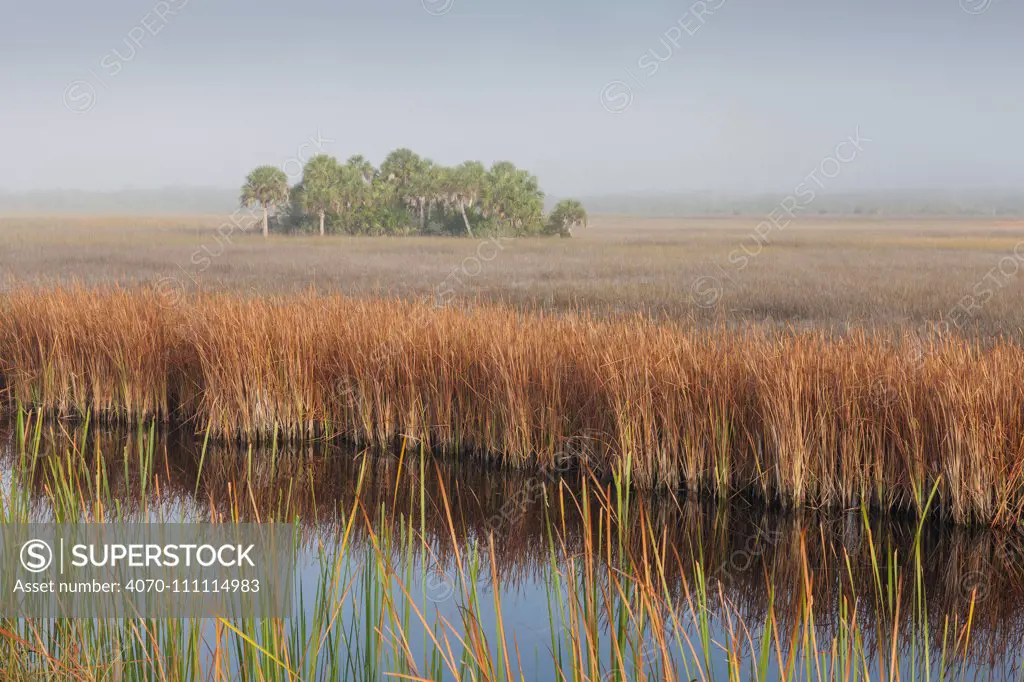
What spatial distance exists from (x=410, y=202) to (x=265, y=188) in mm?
8395

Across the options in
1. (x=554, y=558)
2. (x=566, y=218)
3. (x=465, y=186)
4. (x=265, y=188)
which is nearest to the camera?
(x=554, y=558)

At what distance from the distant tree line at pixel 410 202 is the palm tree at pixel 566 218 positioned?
56 millimetres

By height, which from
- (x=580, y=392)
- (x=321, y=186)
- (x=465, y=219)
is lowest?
(x=580, y=392)

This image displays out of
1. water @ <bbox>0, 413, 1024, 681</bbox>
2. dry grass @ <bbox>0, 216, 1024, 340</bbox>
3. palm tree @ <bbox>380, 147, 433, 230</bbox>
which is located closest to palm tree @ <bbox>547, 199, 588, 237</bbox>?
palm tree @ <bbox>380, 147, 433, 230</bbox>

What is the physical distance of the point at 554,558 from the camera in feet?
Result: 9.79

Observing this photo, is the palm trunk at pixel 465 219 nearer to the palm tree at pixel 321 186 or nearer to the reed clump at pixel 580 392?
the palm tree at pixel 321 186

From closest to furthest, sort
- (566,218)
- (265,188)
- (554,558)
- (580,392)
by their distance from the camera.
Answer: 1. (554,558)
2. (580,392)
3. (265,188)
4. (566,218)

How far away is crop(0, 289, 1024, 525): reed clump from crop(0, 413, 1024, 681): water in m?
0.23

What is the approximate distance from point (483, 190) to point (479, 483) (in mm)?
46785

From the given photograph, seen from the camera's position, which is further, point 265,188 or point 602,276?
point 265,188

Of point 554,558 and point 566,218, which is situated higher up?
point 566,218

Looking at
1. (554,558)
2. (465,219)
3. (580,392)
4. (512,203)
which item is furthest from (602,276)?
(512,203)

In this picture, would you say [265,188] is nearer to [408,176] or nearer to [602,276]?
[408,176]

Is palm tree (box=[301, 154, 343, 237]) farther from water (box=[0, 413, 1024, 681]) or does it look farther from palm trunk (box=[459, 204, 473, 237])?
water (box=[0, 413, 1024, 681])
